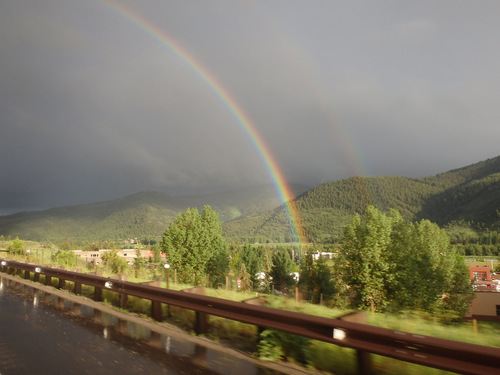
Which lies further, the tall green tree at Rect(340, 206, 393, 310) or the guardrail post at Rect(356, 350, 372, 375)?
the tall green tree at Rect(340, 206, 393, 310)

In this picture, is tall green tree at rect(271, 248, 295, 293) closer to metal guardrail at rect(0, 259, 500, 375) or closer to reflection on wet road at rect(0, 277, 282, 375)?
reflection on wet road at rect(0, 277, 282, 375)

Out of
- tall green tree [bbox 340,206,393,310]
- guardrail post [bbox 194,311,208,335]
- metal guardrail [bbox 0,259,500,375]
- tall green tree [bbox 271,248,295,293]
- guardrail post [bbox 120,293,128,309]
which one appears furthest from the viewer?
tall green tree [bbox 271,248,295,293]

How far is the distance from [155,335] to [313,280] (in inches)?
2514

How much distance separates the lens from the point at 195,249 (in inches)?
2307

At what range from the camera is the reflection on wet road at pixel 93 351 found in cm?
482

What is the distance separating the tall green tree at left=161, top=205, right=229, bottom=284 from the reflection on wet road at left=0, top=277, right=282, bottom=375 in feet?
165

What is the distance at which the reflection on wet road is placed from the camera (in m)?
4.82

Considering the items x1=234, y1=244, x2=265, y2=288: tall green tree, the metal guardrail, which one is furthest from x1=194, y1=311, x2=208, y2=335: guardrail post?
x1=234, y1=244, x2=265, y2=288: tall green tree

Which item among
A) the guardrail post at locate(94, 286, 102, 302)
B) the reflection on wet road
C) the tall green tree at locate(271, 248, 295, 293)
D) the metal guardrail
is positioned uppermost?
the metal guardrail

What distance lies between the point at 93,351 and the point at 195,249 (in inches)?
2119

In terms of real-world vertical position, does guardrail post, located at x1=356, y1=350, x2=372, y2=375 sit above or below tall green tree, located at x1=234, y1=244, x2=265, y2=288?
above

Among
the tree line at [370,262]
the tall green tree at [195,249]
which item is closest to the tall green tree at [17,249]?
the tree line at [370,262]

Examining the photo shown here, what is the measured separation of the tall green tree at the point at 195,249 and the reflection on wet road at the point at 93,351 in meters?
50.3

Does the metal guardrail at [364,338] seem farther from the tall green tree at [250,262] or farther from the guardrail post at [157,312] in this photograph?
the tall green tree at [250,262]
